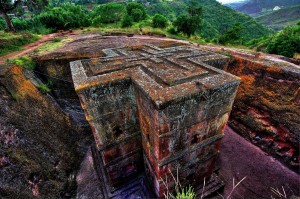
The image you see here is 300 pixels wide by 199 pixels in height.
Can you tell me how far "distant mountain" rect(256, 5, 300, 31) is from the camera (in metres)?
57.2

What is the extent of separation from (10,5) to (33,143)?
592 inches

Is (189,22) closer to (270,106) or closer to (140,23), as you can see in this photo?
(140,23)

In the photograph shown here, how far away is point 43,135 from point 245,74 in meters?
9.45

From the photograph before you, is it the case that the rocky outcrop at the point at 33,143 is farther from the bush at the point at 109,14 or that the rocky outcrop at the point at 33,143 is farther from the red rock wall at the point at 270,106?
the bush at the point at 109,14

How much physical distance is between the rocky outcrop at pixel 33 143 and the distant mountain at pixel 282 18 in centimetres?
7083

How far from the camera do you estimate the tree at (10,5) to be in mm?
14039

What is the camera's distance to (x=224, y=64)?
6.09 metres

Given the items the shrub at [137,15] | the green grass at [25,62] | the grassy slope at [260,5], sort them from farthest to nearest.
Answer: the grassy slope at [260,5]
the shrub at [137,15]
the green grass at [25,62]

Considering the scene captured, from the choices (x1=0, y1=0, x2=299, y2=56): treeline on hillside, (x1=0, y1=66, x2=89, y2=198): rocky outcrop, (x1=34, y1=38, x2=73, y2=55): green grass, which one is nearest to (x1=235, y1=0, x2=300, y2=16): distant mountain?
(x1=0, y1=0, x2=299, y2=56): treeline on hillside

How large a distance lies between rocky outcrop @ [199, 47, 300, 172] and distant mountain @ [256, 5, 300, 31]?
210ft

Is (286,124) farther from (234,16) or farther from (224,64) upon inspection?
(234,16)

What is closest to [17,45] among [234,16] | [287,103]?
[287,103]

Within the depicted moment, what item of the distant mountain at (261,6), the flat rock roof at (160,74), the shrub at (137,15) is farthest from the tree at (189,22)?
the distant mountain at (261,6)

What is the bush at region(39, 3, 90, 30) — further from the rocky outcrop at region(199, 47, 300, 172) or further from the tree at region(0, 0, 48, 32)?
the rocky outcrop at region(199, 47, 300, 172)
